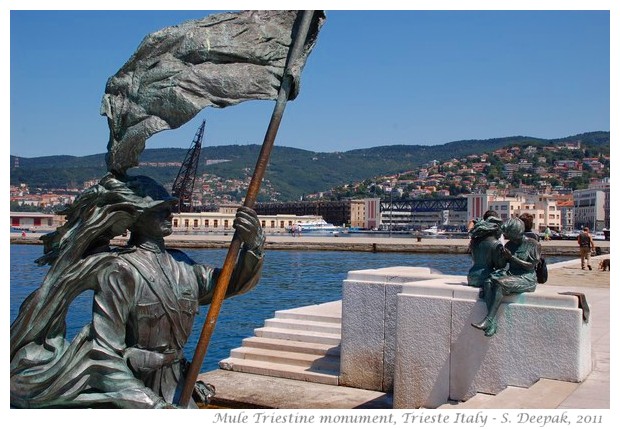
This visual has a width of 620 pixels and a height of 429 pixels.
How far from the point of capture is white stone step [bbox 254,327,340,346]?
928 cm

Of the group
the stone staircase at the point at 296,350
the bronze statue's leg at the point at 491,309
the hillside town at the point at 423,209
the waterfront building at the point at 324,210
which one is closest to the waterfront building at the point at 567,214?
the hillside town at the point at 423,209

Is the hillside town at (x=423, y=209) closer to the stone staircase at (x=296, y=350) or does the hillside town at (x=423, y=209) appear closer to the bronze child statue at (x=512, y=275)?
the stone staircase at (x=296, y=350)

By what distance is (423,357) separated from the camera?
23.2ft

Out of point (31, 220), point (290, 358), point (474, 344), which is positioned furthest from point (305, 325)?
point (31, 220)

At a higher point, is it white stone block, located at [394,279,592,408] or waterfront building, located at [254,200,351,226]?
waterfront building, located at [254,200,351,226]

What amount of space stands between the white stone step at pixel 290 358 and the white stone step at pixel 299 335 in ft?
0.82

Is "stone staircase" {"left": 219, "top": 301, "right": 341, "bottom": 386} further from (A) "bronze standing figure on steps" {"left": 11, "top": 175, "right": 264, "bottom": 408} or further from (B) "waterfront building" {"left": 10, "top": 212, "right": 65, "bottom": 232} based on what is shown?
(B) "waterfront building" {"left": 10, "top": 212, "right": 65, "bottom": 232}

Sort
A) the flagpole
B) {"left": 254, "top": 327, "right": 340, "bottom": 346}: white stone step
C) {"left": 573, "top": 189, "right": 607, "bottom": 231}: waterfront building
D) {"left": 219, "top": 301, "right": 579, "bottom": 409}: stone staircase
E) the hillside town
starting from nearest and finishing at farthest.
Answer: the flagpole → {"left": 219, "top": 301, "right": 579, "bottom": 409}: stone staircase → {"left": 254, "top": 327, "right": 340, "bottom": 346}: white stone step → {"left": 573, "top": 189, "right": 607, "bottom": 231}: waterfront building → the hillside town

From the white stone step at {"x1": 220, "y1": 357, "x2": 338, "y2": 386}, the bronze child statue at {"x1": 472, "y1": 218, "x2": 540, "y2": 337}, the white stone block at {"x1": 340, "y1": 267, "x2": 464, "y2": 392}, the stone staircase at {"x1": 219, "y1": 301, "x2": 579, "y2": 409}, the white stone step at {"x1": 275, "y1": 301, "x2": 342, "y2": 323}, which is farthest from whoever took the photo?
the white stone step at {"x1": 275, "y1": 301, "x2": 342, "y2": 323}

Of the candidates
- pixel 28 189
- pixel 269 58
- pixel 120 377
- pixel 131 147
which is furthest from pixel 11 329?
pixel 28 189

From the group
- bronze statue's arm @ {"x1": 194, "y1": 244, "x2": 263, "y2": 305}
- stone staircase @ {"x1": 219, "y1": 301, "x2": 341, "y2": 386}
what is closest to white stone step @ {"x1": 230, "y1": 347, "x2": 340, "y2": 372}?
stone staircase @ {"x1": 219, "y1": 301, "x2": 341, "y2": 386}

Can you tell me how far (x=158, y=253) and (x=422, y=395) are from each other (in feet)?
12.9

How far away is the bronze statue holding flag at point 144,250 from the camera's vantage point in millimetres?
3711

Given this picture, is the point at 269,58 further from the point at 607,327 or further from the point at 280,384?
the point at 607,327
